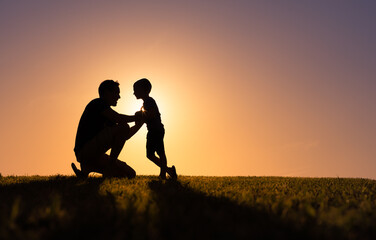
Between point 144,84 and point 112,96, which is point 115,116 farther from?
point 144,84

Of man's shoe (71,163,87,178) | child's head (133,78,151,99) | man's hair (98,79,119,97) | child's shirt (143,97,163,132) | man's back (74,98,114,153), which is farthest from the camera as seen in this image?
child's head (133,78,151,99)

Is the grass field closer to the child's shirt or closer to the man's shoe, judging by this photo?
the man's shoe

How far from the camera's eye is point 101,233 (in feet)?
8.69

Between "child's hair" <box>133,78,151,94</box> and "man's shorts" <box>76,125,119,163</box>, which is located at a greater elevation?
"child's hair" <box>133,78,151,94</box>

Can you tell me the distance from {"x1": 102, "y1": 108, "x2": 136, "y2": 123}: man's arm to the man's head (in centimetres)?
25

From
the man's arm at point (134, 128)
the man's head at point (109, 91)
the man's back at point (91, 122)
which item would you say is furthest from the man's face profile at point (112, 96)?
the man's arm at point (134, 128)

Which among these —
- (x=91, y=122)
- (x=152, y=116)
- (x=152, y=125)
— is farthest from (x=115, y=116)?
(x=152, y=125)

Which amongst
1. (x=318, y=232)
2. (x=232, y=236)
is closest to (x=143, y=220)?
(x=232, y=236)

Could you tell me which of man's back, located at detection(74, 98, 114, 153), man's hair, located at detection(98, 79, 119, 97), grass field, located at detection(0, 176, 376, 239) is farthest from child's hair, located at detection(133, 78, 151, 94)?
grass field, located at detection(0, 176, 376, 239)

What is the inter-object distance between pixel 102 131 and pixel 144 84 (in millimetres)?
1729

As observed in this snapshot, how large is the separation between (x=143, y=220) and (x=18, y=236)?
93 centimetres

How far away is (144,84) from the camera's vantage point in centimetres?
905

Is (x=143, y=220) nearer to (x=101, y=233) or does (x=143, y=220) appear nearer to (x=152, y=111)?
(x=101, y=233)

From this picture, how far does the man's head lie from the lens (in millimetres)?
7996
